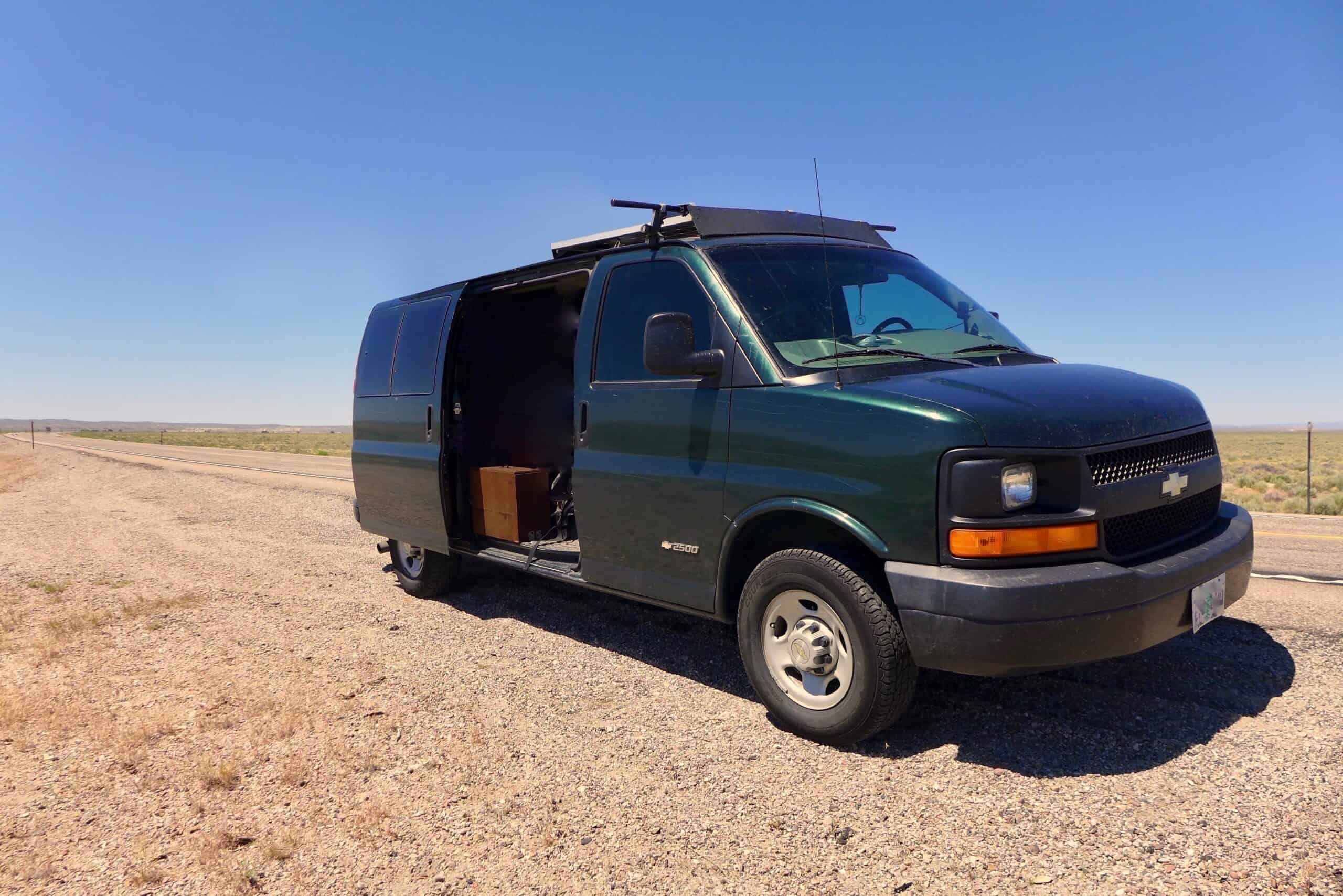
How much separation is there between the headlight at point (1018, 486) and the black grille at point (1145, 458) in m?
0.25

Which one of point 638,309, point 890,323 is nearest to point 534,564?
point 638,309

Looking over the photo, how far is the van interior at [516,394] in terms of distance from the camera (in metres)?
6.23

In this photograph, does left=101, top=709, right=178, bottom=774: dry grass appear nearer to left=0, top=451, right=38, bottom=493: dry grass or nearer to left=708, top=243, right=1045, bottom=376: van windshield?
left=708, top=243, right=1045, bottom=376: van windshield

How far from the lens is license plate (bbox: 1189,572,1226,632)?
11.4 ft

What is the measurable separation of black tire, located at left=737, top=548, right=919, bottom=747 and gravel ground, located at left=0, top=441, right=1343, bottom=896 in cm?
12

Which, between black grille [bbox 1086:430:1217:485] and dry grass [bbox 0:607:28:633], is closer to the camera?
black grille [bbox 1086:430:1217:485]

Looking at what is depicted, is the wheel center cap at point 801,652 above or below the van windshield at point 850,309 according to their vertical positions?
below

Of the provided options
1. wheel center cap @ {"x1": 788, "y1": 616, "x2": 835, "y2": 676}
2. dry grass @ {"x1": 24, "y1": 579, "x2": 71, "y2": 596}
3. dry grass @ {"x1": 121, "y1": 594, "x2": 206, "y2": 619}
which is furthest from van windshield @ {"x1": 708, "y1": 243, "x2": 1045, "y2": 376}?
dry grass @ {"x1": 24, "y1": 579, "x2": 71, "y2": 596}

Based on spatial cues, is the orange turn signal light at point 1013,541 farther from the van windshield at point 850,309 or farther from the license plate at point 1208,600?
the van windshield at point 850,309

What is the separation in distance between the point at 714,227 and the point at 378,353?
3.80m

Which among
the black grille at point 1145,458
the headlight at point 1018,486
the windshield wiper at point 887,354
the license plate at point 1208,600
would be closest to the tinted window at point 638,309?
the windshield wiper at point 887,354

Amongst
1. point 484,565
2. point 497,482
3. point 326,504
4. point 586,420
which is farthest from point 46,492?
point 586,420

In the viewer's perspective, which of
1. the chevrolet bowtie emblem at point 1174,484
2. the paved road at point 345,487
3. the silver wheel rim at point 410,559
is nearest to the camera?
the chevrolet bowtie emblem at point 1174,484

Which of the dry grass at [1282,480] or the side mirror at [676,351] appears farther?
the dry grass at [1282,480]
